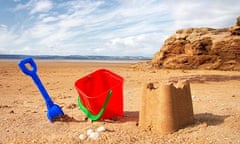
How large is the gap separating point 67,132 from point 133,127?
1.03 m

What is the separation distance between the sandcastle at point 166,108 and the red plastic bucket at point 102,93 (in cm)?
80

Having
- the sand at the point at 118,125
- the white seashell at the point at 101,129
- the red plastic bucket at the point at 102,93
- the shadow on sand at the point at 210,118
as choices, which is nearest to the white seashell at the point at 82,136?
the sand at the point at 118,125

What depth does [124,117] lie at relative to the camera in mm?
5656

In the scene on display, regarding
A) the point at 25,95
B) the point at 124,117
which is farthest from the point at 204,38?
the point at 124,117

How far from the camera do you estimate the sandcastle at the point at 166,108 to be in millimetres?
4438

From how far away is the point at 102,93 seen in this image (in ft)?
17.8

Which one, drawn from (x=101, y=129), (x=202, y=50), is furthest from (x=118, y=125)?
(x=202, y=50)

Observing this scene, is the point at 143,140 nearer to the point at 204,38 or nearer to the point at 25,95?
the point at 25,95

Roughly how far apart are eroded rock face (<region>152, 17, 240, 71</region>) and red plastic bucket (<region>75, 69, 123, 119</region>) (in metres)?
12.1

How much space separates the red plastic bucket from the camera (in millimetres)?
5284

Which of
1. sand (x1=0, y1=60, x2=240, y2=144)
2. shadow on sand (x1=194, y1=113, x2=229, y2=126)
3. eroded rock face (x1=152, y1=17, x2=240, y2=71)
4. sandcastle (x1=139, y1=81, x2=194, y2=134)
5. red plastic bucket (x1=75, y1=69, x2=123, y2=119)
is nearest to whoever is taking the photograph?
sand (x1=0, y1=60, x2=240, y2=144)

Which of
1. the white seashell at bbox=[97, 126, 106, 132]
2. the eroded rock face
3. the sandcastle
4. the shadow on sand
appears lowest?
the white seashell at bbox=[97, 126, 106, 132]

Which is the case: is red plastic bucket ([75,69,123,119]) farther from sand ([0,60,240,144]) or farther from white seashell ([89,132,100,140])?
white seashell ([89,132,100,140])

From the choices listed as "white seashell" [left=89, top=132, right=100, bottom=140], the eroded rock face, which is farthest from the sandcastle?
the eroded rock face
